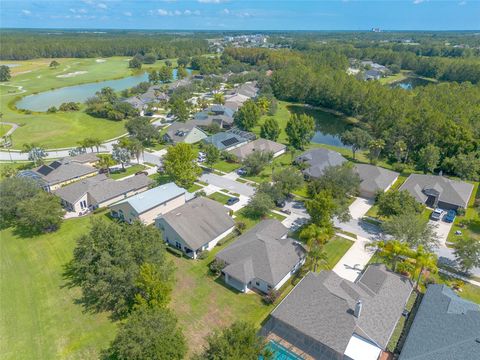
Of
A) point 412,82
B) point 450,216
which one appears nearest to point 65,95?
point 450,216

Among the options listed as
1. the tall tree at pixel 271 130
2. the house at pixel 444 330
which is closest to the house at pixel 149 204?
the house at pixel 444 330

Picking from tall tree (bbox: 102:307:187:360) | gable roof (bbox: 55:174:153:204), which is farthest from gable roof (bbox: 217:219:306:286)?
gable roof (bbox: 55:174:153:204)

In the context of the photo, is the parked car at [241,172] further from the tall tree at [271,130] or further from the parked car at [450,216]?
the parked car at [450,216]

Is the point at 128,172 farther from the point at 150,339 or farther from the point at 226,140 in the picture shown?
the point at 150,339

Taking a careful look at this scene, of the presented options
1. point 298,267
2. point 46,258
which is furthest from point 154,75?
point 298,267

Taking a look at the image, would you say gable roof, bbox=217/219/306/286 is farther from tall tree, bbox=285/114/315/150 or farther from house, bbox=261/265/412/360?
tall tree, bbox=285/114/315/150

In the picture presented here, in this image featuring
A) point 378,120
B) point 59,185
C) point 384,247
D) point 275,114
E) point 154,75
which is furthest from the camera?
point 154,75

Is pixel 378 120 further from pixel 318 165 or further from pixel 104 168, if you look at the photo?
pixel 104 168
